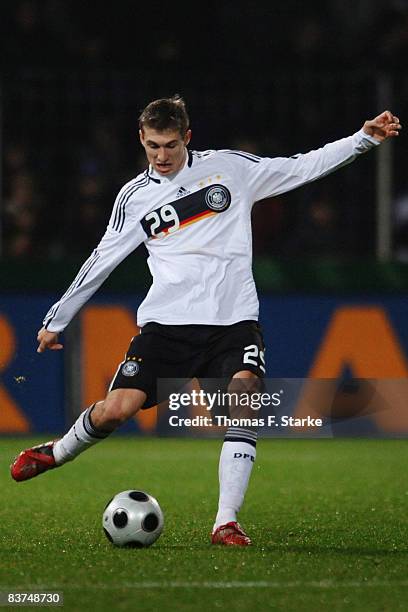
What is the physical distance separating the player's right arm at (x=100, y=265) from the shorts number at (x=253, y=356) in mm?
692

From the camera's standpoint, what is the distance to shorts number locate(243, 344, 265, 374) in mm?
6102

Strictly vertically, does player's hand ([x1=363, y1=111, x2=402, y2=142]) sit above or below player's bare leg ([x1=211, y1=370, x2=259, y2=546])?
above

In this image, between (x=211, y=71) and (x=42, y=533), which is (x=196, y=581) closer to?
(x=42, y=533)

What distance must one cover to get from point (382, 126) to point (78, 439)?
6.25 ft

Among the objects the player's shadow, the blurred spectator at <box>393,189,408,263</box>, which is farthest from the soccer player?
the blurred spectator at <box>393,189,408,263</box>

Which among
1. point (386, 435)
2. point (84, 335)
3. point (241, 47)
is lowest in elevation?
point (386, 435)

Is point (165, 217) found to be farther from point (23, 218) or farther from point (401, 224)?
point (401, 224)

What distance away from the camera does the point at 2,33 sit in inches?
506

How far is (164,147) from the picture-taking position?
20.2 feet

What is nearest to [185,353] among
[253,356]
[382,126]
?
[253,356]

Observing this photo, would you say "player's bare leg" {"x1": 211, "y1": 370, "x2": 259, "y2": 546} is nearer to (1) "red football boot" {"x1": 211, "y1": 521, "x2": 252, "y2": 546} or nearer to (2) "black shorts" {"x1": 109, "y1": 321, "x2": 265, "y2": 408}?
(1) "red football boot" {"x1": 211, "y1": 521, "x2": 252, "y2": 546}

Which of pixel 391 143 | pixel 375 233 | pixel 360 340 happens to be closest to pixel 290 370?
pixel 360 340

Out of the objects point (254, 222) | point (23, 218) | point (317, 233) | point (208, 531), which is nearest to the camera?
point (208, 531)

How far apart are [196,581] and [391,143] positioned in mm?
7036
